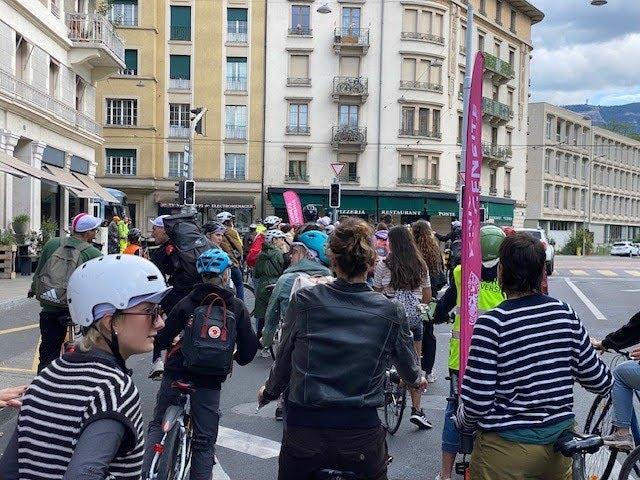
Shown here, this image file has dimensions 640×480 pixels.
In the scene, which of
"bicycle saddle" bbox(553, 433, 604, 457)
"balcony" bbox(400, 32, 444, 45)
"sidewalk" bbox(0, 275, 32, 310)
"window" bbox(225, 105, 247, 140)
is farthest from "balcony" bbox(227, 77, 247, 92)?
"bicycle saddle" bbox(553, 433, 604, 457)

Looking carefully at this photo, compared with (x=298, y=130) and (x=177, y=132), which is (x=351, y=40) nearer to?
(x=298, y=130)

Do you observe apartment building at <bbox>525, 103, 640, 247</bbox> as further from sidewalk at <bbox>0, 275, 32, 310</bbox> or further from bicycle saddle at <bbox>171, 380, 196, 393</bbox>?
bicycle saddle at <bbox>171, 380, 196, 393</bbox>

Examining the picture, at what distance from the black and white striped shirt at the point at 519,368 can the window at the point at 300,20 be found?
153ft

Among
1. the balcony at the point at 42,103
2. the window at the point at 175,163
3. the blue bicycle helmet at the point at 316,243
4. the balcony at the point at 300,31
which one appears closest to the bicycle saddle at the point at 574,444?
the blue bicycle helmet at the point at 316,243

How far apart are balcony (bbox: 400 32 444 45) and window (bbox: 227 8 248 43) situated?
32.0 ft

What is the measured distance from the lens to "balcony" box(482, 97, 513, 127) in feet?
184

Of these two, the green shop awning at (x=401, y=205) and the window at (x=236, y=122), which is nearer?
the window at (x=236, y=122)

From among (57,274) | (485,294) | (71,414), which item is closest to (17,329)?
(57,274)

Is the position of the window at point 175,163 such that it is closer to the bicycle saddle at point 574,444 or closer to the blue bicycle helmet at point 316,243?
the blue bicycle helmet at point 316,243

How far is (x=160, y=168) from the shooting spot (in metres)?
47.8

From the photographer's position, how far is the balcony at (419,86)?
4822 cm

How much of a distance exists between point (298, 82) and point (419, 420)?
42492mm

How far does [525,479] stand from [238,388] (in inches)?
227

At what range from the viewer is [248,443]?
6.65 metres
